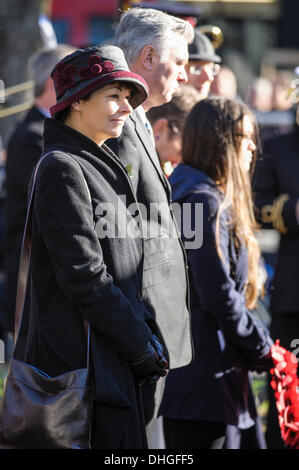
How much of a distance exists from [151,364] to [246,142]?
1201mm

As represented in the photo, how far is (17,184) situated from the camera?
4418 mm

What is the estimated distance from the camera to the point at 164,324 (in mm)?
2959

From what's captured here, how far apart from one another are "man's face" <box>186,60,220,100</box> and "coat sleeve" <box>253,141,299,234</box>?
52 cm

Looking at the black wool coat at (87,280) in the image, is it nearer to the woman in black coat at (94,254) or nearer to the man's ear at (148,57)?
the woman in black coat at (94,254)

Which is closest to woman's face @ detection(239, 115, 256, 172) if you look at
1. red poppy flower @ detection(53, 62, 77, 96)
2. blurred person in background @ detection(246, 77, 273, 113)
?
red poppy flower @ detection(53, 62, 77, 96)

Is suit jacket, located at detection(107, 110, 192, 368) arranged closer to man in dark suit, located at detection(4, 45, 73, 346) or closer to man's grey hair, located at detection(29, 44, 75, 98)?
man in dark suit, located at detection(4, 45, 73, 346)

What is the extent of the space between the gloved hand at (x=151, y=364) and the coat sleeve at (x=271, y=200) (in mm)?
1989

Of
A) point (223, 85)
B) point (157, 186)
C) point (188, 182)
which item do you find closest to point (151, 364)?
point (157, 186)

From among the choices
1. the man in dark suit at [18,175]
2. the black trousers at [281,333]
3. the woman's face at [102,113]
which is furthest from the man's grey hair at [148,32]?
the black trousers at [281,333]

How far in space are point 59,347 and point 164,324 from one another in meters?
0.48

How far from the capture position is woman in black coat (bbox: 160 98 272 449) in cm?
337

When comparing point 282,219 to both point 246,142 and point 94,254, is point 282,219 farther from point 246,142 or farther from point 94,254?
point 94,254
